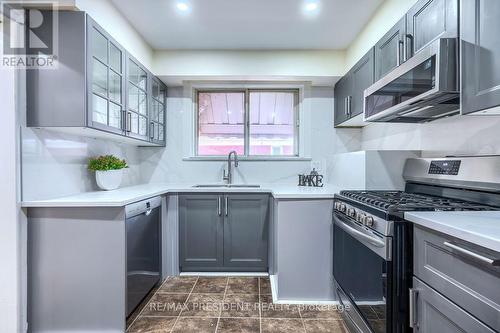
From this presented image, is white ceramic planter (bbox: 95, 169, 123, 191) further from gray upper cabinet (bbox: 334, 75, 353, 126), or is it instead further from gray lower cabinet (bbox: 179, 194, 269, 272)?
gray upper cabinet (bbox: 334, 75, 353, 126)

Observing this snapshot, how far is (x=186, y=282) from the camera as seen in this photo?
2531mm

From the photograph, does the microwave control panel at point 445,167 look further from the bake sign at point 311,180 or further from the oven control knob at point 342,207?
the bake sign at point 311,180

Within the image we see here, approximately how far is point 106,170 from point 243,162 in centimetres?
149

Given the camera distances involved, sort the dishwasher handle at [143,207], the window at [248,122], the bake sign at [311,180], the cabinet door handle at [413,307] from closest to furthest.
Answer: the cabinet door handle at [413,307] < the dishwasher handle at [143,207] < the bake sign at [311,180] < the window at [248,122]

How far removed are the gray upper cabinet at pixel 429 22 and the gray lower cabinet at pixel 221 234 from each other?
70.4 inches

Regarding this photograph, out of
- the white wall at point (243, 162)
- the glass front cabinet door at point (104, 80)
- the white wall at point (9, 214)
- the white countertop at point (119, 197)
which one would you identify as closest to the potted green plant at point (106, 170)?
the white countertop at point (119, 197)

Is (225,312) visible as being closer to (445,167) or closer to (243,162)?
(243,162)

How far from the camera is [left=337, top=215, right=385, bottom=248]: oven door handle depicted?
1.32 m

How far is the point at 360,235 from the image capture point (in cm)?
152

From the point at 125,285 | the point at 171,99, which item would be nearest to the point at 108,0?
the point at 171,99

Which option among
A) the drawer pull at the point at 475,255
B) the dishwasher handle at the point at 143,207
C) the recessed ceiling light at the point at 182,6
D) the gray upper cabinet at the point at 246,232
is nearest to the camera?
the drawer pull at the point at 475,255

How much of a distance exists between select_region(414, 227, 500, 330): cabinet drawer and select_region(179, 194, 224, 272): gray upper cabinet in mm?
1833

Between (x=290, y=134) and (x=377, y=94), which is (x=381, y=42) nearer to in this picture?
(x=377, y=94)

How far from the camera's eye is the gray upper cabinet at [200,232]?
8.62 feet
